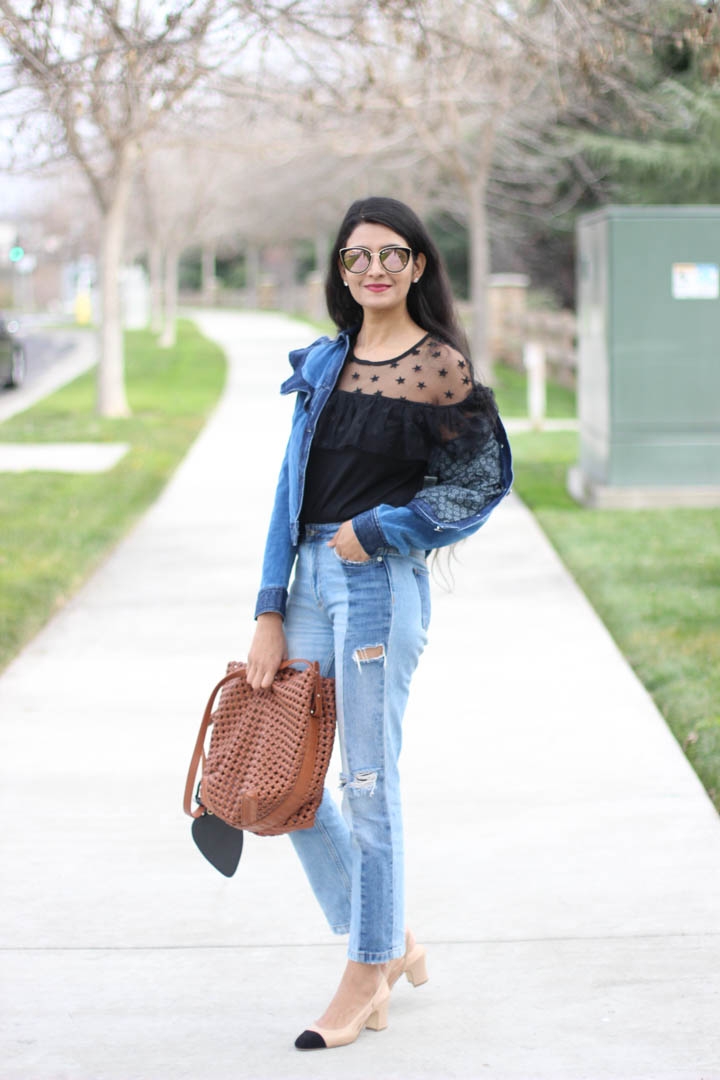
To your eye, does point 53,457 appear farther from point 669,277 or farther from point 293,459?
point 293,459

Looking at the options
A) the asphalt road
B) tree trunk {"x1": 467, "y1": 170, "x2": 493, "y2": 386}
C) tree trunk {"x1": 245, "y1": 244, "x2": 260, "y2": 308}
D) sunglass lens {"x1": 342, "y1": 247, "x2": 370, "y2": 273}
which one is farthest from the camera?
tree trunk {"x1": 245, "y1": 244, "x2": 260, "y2": 308}

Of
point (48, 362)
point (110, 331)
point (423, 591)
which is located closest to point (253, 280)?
point (48, 362)

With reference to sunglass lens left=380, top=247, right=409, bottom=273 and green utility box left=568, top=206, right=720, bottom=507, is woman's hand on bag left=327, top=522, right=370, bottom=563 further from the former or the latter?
green utility box left=568, top=206, right=720, bottom=507

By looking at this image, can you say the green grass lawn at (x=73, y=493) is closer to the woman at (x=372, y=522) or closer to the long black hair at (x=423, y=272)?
the woman at (x=372, y=522)

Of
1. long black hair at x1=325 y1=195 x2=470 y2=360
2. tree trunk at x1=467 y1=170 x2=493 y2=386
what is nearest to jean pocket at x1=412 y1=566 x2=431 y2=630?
long black hair at x1=325 y1=195 x2=470 y2=360

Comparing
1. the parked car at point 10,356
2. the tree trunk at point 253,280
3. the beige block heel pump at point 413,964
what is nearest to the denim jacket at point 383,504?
the beige block heel pump at point 413,964

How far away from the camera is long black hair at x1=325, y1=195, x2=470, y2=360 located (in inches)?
132

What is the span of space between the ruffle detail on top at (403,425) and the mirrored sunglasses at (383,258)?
27 centimetres

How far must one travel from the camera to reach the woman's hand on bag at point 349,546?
325 cm

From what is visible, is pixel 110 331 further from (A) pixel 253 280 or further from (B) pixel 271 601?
(A) pixel 253 280

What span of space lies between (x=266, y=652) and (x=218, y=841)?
0.44 meters

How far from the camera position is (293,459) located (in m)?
3.38

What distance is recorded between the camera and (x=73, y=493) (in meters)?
12.1

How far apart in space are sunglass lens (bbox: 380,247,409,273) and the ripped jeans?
1.82 ft
